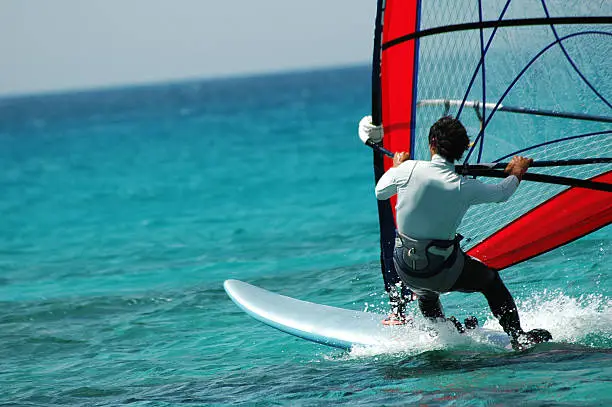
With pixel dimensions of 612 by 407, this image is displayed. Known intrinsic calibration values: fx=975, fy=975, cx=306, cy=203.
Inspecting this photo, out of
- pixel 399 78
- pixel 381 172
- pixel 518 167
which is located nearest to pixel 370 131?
pixel 381 172

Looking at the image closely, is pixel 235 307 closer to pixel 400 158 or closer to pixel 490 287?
pixel 400 158

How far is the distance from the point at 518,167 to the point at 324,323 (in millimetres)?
2022

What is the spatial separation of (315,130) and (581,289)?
2867 centimetres

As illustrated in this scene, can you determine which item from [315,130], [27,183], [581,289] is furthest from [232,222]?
[315,130]

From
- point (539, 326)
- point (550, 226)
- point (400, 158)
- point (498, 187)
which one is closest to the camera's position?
point (498, 187)

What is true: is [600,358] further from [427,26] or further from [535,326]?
[427,26]

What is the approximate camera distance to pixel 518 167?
16.2 feet

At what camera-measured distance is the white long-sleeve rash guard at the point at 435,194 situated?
16.0ft

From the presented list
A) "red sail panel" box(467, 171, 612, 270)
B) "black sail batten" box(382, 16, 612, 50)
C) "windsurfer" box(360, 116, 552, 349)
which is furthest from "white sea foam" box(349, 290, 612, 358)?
"black sail batten" box(382, 16, 612, 50)

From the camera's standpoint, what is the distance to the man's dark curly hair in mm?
4875

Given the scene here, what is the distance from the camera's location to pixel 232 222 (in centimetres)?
1457

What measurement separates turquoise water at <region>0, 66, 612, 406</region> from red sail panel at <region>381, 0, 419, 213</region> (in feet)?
4.56

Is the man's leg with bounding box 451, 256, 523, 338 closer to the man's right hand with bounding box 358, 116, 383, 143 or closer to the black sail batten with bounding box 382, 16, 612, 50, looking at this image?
the man's right hand with bounding box 358, 116, 383, 143

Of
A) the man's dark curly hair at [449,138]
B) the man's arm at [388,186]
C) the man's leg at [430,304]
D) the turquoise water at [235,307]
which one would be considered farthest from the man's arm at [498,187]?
the turquoise water at [235,307]
